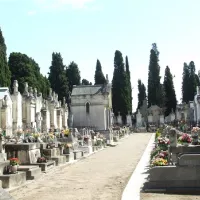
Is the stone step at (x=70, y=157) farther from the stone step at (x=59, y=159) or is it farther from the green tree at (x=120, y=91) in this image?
the green tree at (x=120, y=91)

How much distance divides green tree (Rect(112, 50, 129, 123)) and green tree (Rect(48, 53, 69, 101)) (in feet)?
31.2

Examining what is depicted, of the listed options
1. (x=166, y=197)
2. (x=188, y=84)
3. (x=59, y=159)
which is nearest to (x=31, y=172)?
(x=59, y=159)

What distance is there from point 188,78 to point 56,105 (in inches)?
1681

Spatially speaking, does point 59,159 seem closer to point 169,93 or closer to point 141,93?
point 169,93

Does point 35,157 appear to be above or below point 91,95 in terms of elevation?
below

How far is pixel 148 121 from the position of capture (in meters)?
72.7

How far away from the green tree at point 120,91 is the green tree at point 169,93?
10.1 m

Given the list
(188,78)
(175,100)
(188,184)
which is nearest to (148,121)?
(175,100)

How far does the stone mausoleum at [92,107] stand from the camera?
53.1 meters

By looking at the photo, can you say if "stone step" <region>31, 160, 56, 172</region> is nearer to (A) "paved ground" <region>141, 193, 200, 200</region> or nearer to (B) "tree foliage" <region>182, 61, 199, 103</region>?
(A) "paved ground" <region>141, 193, 200, 200</region>

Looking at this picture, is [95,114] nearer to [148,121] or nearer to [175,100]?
[148,121]

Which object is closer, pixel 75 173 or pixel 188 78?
pixel 75 173

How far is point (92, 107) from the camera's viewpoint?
176 ft

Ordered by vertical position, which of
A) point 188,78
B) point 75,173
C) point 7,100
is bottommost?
point 75,173
